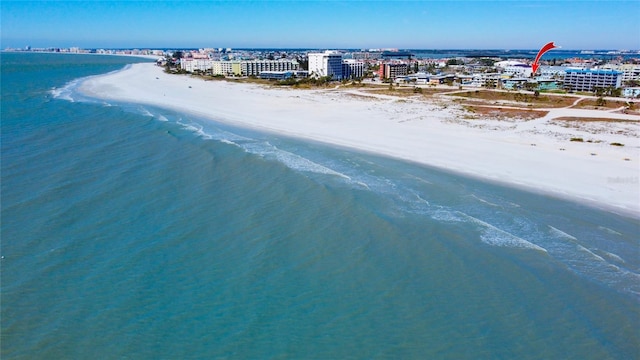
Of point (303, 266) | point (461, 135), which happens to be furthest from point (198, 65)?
point (303, 266)

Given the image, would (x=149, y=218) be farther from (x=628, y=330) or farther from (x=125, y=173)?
(x=628, y=330)

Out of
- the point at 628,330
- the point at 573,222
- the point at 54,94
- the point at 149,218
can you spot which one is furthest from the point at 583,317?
the point at 54,94

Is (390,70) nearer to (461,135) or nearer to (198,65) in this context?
(198,65)

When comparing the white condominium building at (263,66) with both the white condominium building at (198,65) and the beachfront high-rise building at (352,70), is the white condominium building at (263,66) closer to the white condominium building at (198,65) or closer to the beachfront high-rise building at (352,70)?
the white condominium building at (198,65)

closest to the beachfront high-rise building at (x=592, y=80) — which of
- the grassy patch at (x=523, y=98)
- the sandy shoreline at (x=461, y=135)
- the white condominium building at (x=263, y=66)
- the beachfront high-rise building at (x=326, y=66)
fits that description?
the grassy patch at (x=523, y=98)

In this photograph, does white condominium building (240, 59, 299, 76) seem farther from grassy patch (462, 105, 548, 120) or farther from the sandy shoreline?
grassy patch (462, 105, 548, 120)

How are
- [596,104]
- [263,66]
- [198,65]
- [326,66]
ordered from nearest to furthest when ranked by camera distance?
[596,104]
[326,66]
[263,66]
[198,65]

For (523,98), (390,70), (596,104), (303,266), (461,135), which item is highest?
(390,70)
